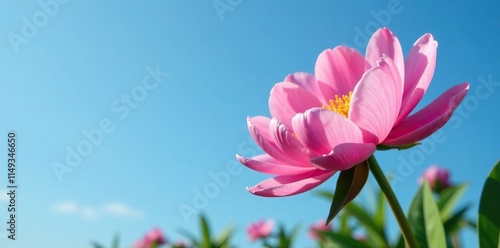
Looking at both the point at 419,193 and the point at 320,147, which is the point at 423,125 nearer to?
the point at 320,147

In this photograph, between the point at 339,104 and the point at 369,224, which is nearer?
the point at 339,104

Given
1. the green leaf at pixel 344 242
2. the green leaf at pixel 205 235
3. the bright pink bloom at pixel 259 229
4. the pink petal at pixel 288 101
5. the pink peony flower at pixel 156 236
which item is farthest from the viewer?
the bright pink bloom at pixel 259 229

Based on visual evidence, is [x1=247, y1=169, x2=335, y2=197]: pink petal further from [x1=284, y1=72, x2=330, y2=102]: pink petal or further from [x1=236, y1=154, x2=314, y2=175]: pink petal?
[x1=284, y1=72, x2=330, y2=102]: pink petal

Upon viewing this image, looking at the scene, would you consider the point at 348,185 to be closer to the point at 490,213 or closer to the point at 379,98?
the point at 379,98

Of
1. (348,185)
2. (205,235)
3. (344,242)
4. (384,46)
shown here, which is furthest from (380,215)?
(205,235)

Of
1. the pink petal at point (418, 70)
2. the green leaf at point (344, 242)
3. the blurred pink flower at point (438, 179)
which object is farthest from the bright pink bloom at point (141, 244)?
the pink petal at point (418, 70)

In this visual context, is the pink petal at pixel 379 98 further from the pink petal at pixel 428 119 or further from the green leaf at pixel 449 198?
the green leaf at pixel 449 198

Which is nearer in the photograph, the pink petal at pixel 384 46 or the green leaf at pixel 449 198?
the pink petal at pixel 384 46

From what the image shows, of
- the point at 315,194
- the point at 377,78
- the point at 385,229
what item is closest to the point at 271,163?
the point at 377,78
